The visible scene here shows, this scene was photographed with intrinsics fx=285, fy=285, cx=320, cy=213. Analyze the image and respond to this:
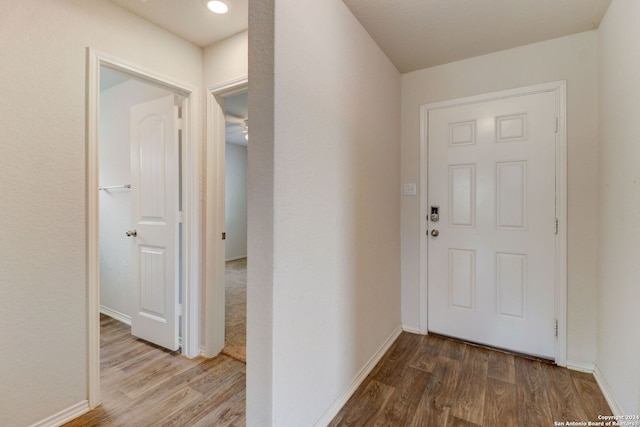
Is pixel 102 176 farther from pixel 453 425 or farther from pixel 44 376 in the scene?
pixel 453 425

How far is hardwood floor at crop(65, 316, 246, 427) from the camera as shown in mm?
1573

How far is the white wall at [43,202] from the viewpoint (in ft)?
4.53

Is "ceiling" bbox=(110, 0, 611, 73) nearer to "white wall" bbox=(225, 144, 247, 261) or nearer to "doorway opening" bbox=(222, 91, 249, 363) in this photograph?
"doorway opening" bbox=(222, 91, 249, 363)

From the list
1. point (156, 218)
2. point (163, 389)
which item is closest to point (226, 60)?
point (156, 218)

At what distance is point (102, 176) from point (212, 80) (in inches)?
72.4

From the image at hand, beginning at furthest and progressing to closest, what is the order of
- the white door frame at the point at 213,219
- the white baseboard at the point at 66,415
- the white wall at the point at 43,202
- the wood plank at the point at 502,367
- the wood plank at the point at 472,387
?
1. the white door frame at the point at 213,219
2. the wood plank at the point at 502,367
3. the wood plank at the point at 472,387
4. the white baseboard at the point at 66,415
5. the white wall at the point at 43,202

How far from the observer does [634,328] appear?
1.39 m

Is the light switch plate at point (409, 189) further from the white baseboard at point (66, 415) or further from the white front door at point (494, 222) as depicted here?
the white baseboard at point (66, 415)

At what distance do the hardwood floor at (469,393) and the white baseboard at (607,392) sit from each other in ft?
0.09

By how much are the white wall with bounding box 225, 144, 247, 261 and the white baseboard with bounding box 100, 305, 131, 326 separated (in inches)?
114

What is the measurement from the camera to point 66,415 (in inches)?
61.2

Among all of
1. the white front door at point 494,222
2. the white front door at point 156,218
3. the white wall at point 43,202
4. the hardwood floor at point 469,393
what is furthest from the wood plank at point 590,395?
the white wall at point 43,202

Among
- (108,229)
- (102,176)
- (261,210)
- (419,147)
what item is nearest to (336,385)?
(261,210)

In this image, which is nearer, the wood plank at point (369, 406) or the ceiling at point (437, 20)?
the wood plank at point (369, 406)
